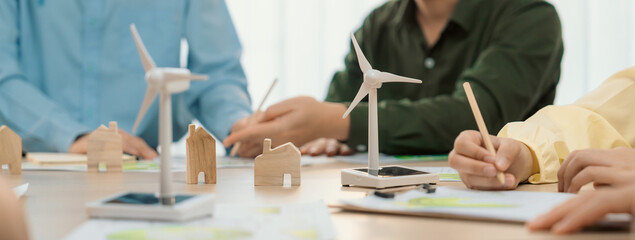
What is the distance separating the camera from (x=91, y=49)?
1.59 meters

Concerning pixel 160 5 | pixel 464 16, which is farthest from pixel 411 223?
pixel 160 5

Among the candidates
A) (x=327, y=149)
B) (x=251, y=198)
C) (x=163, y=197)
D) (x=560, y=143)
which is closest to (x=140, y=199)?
(x=163, y=197)

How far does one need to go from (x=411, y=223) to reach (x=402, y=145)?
838 millimetres

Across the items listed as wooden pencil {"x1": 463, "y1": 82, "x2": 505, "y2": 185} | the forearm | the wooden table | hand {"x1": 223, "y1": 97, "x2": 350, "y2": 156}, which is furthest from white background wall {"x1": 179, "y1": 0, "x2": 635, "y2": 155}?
wooden pencil {"x1": 463, "y1": 82, "x2": 505, "y2": 185}

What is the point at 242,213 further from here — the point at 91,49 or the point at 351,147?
the point at 91,49

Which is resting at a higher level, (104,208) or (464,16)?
(464,16)

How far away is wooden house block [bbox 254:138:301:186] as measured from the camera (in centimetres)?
75

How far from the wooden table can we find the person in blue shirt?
608 mm

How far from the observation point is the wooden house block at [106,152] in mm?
943

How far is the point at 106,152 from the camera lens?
947mm

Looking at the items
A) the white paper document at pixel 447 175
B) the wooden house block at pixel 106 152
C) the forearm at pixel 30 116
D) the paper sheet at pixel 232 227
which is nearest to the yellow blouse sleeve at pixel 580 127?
the white paper document at pixel 447 175

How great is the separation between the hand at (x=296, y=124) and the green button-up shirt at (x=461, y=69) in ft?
0.17

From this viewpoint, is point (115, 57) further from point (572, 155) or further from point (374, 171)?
point (572, 155)

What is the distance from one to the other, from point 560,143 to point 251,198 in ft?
1.63
